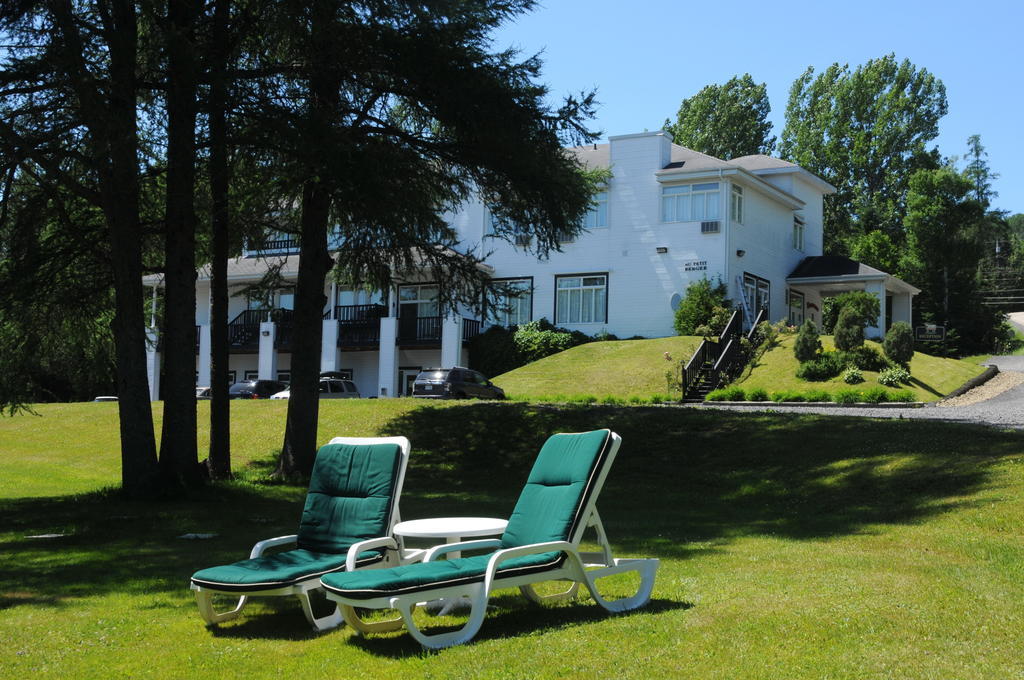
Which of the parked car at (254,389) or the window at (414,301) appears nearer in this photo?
the parked car at (254,389)

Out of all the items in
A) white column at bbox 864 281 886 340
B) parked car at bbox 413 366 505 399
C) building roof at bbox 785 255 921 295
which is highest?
building roof at bbox 785 255 921 295

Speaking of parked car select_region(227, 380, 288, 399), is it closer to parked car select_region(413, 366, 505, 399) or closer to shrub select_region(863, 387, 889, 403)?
parked car select_region(413, 366, 505, 399)

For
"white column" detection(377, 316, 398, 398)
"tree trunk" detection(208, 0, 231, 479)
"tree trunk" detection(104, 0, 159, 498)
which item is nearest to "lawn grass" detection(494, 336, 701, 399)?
"white column" detection(377, 316, 398, 398)

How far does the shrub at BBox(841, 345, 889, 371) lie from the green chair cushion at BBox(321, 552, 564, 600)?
24.1 m

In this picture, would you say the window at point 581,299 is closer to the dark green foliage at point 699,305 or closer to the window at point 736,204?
the dark green foliage at point 699,305

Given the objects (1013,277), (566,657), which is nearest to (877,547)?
(566,657)

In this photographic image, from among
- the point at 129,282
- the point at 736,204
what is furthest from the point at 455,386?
the point at 129,282

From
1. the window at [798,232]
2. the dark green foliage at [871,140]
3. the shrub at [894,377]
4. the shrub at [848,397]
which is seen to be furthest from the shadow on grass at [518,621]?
the dark green foliage at [871,140]

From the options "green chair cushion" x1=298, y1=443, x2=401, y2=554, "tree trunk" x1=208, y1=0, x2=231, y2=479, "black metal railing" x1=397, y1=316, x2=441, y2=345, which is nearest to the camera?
"green chair cushion" x1=298, y1=443, x2=401, y2=554

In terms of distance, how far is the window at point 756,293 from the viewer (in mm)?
36156

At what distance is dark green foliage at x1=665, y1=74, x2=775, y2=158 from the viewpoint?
65319mm

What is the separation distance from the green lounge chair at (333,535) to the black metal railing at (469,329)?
3086 centimetres

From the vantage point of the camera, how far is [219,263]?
1698 cm

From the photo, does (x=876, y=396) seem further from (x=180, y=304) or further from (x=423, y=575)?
(x=423, y=575)
